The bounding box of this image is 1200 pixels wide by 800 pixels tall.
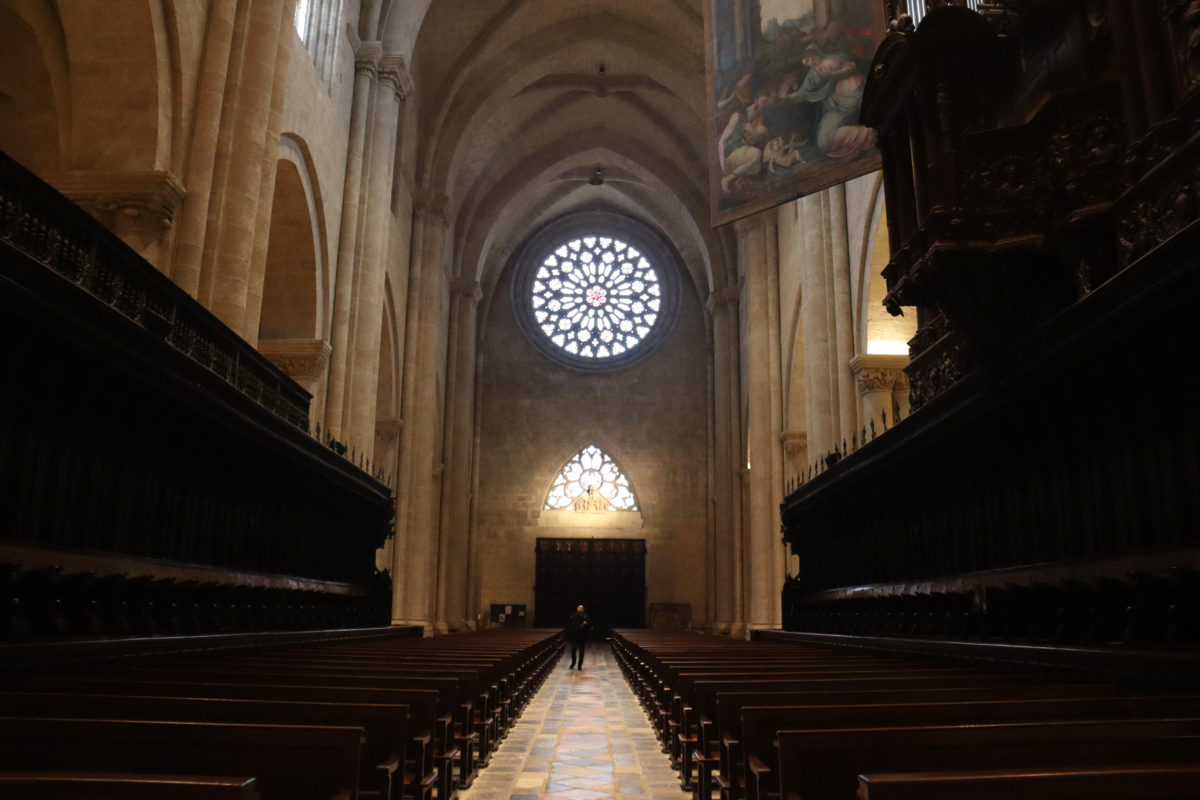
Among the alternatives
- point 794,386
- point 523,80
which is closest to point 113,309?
point 794,386

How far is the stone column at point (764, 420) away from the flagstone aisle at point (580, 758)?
8274mm

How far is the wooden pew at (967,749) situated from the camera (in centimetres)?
222

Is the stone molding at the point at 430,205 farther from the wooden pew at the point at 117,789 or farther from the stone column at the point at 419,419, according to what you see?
the wooden pew at the point at 117,789

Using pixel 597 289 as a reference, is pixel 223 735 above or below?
below

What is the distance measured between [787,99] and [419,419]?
39.8 ft

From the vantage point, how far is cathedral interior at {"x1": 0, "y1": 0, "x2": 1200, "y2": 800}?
437cm

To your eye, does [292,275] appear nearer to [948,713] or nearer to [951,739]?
[948,713]

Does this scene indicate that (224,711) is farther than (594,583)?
No

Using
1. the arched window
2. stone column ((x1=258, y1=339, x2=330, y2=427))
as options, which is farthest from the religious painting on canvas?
stone column ((x1=258, y1=339, x2=330, y2=427))

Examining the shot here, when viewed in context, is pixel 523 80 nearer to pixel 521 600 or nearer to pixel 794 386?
pixel 794 386

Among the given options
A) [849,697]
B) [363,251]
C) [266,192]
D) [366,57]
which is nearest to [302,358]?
[363,251]

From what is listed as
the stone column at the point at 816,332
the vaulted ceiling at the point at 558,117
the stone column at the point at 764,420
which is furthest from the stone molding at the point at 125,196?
the stone column at the point at 764,420

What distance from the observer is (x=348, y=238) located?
47.9ft

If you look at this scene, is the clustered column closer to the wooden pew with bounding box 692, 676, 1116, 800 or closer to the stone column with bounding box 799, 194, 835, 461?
the stone column with bounding box 799, 194, 835, 461
